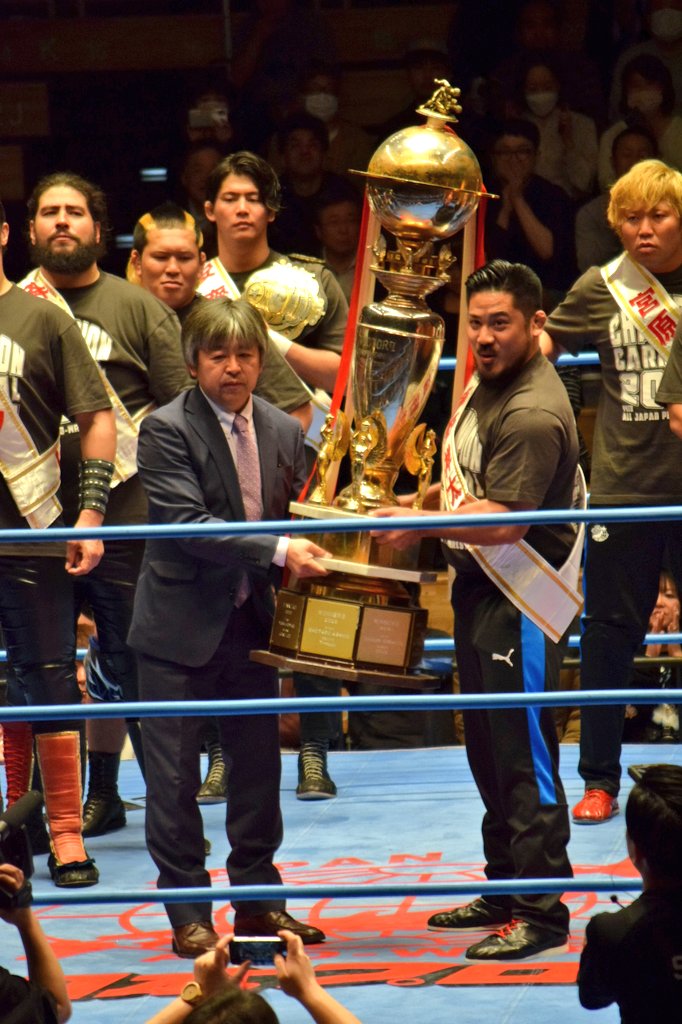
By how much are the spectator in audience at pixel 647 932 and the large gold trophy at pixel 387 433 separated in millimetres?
941

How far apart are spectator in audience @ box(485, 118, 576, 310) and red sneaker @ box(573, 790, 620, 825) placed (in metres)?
2.74

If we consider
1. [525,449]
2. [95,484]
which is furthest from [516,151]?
[525,449]

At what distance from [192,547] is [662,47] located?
13.3 feet

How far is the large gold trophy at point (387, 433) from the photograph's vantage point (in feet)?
11.1

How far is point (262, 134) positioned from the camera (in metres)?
6.76

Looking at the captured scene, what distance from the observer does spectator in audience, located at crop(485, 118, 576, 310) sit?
21.0ft

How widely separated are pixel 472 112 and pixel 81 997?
14.6ft

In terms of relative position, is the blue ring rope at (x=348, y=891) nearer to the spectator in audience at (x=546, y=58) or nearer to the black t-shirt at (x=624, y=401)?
the black t-shirt at (x=624, y=401)

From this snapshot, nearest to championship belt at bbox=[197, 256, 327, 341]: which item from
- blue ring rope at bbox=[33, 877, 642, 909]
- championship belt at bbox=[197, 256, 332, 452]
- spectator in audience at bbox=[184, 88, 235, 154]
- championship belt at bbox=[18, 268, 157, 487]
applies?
championship belt at bbox=[197, 256, 332, 452]

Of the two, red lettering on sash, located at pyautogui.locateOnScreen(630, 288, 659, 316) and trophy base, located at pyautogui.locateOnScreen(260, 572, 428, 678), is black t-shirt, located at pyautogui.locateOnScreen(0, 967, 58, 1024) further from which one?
red lettering on sash, located at pyautogui.locateOnScreen(630, 288, 659, 316)

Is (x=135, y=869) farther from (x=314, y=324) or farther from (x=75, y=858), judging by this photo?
(x=314, y=324)

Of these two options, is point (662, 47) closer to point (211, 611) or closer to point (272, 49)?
point (272, 49)

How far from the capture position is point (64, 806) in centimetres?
385

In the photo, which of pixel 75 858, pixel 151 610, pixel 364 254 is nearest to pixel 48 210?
pixel 364 254
